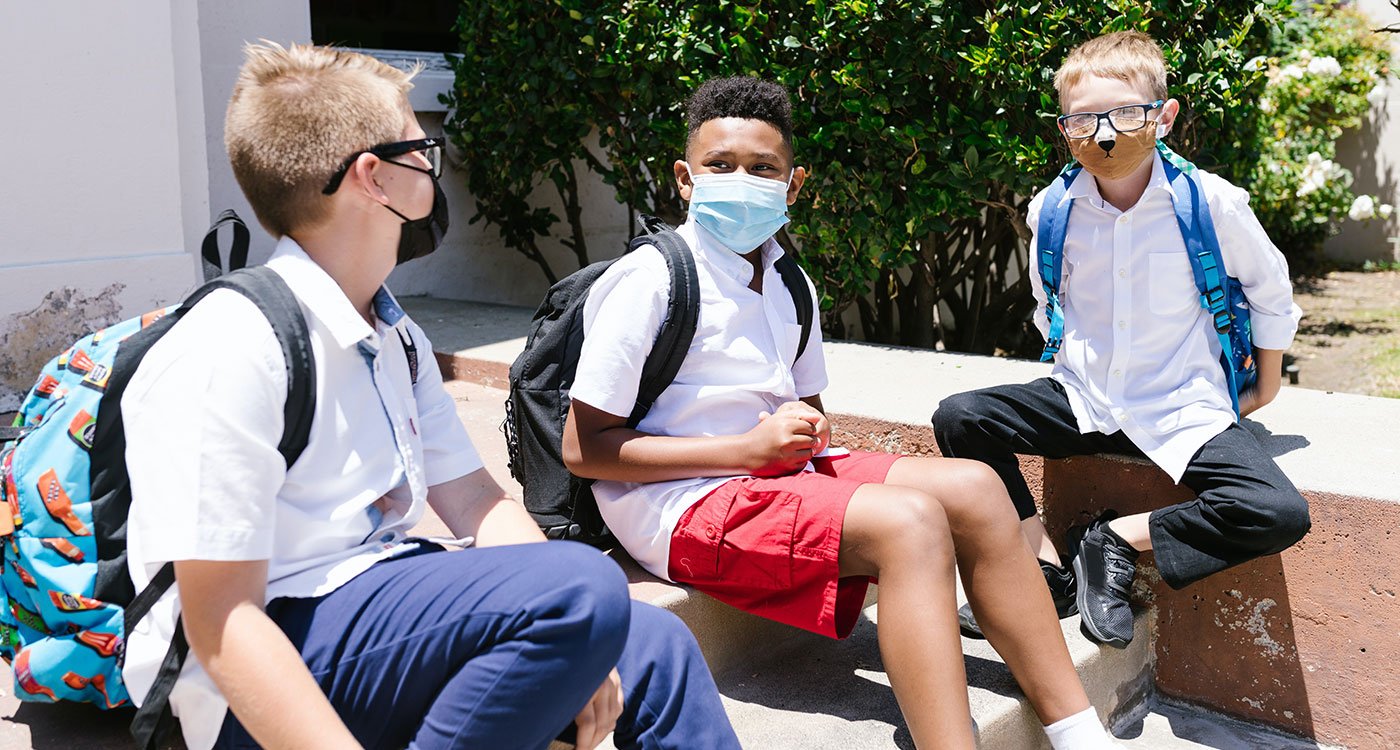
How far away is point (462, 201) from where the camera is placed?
254 inches

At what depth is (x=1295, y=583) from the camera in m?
3.02

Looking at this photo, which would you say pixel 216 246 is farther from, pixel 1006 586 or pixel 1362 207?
pixel 1362 207

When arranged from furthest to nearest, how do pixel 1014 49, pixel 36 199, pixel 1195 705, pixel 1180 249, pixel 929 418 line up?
1. pixel 1014 49
2. pixel 36 199
3. pixel 929 418
4. pixel 1195 705
5. pixel 1180 249

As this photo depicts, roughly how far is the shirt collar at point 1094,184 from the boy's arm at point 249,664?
226cm

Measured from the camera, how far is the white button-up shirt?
295cm

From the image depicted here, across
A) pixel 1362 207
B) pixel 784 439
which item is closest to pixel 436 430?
pixel 784 439

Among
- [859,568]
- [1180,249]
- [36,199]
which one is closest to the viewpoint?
[859,568]

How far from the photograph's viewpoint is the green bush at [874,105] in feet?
13.9

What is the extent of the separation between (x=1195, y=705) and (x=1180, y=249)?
3.98ft

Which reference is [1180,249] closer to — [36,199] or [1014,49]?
[1014,49]

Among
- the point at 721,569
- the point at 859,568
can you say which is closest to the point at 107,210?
the point at 721,569

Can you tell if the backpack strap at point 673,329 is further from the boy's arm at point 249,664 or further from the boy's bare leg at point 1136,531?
the boy's bare leg at point 1136,531

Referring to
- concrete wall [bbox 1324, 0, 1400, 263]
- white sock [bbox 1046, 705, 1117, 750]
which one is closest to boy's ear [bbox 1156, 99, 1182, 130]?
white sock [bbox 1046, 705, 1117, 750]

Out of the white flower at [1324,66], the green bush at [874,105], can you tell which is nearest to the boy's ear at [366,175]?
the green bush at [874,105]
